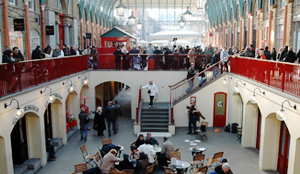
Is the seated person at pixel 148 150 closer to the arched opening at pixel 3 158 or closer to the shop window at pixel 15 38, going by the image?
the arched opening at pixel 3 158

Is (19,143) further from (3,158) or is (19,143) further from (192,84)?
(192,84)

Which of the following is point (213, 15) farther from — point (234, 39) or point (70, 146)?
point (70, 146)

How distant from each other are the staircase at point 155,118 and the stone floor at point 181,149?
0.90 meters

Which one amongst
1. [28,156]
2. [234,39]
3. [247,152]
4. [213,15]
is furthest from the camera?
[213,15]

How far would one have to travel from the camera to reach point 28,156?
12.7 metres

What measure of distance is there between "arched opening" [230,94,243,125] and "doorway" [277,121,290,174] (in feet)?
18.8

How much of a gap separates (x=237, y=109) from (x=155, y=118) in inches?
198

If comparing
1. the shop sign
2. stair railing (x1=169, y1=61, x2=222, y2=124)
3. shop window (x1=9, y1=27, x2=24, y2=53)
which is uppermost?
Answer: the shop sign

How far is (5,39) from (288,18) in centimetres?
1553

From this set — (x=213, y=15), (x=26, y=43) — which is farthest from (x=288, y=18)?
(x=213, y=15)

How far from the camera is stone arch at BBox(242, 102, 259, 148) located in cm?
1467

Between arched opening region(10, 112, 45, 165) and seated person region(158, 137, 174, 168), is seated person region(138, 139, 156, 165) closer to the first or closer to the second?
seated person region(158, 137, 174, 168)

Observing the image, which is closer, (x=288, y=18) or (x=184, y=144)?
(x=184, y=144)

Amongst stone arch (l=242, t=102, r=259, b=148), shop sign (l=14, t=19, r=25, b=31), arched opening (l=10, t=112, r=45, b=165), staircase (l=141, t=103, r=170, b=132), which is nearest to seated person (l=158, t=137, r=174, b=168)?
stone arch (l=242, t=102, r=259, b=148)
